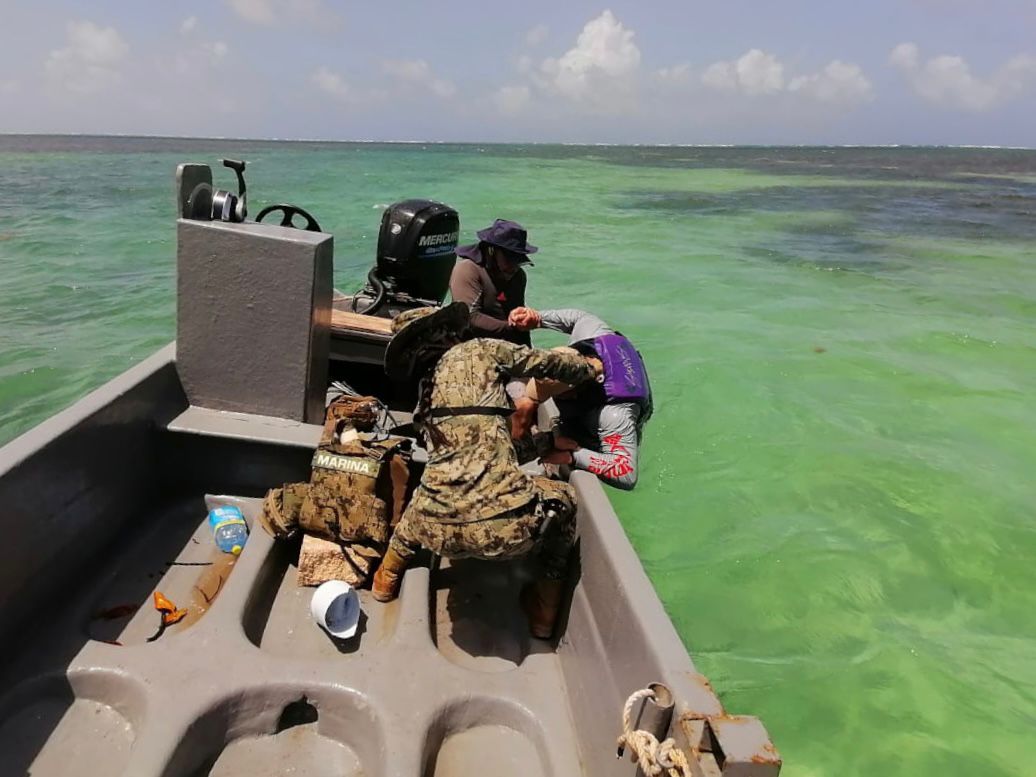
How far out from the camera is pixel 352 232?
19266mm

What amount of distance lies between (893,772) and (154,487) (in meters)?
4.15

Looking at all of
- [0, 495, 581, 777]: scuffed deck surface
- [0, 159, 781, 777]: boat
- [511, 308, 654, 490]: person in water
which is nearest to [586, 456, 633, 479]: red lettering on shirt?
[511, 308, 654, 490]: person in water

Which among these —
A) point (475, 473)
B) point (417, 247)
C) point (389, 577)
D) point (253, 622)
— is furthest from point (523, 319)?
point (253, 622)

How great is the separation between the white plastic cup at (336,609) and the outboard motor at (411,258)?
2.18m

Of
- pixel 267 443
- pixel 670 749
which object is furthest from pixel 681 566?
pixel 670 749

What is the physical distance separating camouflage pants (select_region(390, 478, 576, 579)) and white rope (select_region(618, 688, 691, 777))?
88 cm

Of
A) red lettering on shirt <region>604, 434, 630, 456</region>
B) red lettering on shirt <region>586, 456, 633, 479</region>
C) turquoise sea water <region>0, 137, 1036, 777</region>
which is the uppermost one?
red lettering on shirt <region>604, 434, 630, 456</region>

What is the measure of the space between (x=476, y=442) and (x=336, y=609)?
91 centimetres

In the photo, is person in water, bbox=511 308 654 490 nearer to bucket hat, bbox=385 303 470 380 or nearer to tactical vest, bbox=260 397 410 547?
bucket hat, bbox=385 303 470 380

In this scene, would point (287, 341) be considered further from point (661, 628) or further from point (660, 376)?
point (660, 376)

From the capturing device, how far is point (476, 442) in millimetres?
2879

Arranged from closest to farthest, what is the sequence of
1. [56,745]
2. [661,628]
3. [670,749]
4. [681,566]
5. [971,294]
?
1. [670,749]
2. [661,628]
3. [56,745]
4. [681,566]
5. [971,294]

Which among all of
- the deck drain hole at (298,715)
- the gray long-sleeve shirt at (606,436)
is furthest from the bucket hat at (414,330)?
the deck drain hole at (298,715)

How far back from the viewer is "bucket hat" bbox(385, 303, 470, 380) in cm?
315
